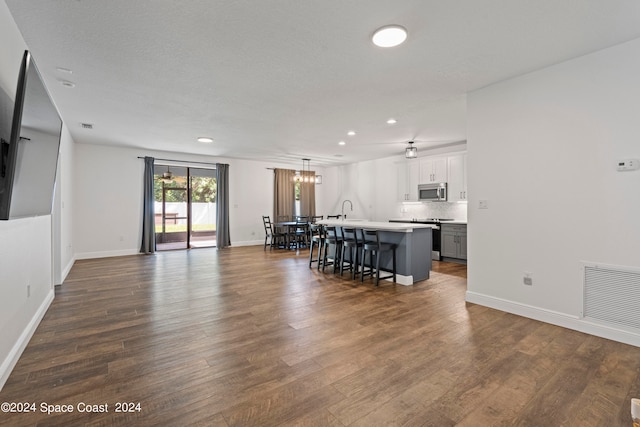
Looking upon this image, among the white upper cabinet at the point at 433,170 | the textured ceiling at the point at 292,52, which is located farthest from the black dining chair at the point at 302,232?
the textured ceiling at the point at 292,52

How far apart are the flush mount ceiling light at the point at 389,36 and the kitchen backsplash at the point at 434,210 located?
17.5 ft

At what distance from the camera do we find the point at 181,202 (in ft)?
27.7

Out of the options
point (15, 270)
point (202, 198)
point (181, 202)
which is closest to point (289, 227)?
point (202, 198)

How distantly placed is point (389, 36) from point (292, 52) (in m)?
0.88

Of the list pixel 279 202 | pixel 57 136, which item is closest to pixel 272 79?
pixel 57 136

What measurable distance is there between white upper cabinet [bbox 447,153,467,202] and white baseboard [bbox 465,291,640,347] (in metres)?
3.55

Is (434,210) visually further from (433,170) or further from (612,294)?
(612,294)

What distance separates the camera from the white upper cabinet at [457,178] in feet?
21.4

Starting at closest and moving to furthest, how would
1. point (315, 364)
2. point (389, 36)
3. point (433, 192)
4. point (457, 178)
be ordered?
1. point (315, 364)
2. point (389, 36)
3. point (457, 178)
4. point (433, 192)

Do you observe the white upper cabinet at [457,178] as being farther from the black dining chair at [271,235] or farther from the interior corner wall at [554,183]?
the black dining chair at [271,235]

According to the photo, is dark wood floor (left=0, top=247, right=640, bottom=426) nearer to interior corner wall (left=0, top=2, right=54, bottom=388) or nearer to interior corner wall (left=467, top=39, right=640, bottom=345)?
interior corner wall (left=0, top=2, right=54, bottom=388)

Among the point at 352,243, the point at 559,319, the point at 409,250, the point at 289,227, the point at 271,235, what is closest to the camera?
the point at 559,319

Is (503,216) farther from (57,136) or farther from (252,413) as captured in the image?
(57,136)

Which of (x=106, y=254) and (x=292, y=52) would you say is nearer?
(x=292, y=52)
